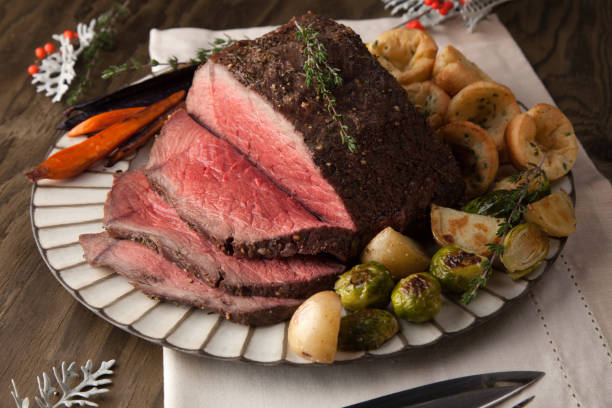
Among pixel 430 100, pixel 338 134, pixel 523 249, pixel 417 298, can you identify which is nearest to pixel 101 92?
pixel 338 134

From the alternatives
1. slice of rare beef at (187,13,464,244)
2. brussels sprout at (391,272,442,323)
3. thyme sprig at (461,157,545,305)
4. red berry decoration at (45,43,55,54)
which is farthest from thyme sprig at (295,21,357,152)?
red berry decoration at (45,43,55,54)

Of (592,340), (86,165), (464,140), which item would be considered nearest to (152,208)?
(86,165)

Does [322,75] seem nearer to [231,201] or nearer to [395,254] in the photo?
[231,201]

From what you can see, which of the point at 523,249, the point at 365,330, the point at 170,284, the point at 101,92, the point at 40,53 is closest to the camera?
the point at 365,330

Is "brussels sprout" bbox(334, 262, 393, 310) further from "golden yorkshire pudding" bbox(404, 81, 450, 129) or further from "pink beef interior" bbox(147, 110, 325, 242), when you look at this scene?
"golden yorkshire pudding" bbox(404, 81, 450, 129)

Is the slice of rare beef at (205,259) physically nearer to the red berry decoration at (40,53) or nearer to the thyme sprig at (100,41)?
the thyme sprig at (100,41)

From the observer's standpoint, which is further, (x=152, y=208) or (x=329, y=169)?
(x=152, y=208)

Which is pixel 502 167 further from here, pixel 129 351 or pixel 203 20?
pixel 203 20
